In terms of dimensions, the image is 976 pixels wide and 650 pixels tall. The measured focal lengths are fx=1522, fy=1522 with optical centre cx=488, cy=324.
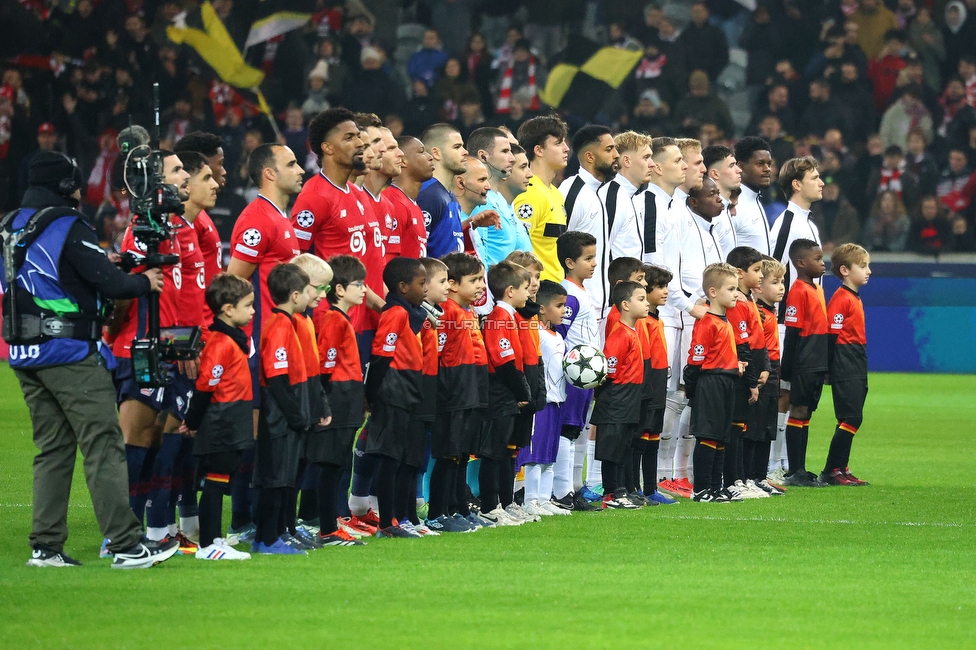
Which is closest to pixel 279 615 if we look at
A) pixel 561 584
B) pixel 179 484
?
pixel 561 584

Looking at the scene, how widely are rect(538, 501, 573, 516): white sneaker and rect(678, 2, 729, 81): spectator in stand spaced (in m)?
15.4

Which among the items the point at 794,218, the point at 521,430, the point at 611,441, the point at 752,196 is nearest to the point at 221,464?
the point at 521,430

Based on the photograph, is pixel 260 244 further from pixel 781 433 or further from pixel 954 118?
pixel 954 118

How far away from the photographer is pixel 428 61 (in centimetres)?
2512

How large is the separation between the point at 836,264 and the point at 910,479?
180 centimetres

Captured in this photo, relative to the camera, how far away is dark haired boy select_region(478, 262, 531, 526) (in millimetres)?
9180

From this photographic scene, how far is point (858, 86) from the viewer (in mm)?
23734

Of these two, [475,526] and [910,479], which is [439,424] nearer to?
[475,526]

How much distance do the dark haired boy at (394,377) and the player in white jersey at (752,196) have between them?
190 inches

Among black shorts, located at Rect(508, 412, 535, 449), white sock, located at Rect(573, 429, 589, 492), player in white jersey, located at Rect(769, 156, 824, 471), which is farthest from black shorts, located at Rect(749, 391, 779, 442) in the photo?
black shorts, located at Rect(508, 412, 535, 449)

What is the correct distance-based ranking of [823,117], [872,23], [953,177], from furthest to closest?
[872,23] → [823,117] → [953,177]

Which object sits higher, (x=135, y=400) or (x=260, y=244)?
(x=260, y=244)

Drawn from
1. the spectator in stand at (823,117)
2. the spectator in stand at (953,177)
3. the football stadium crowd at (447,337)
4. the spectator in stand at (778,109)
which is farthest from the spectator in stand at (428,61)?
the football stadium crowd at (447,337)

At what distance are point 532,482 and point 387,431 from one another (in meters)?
1.66
